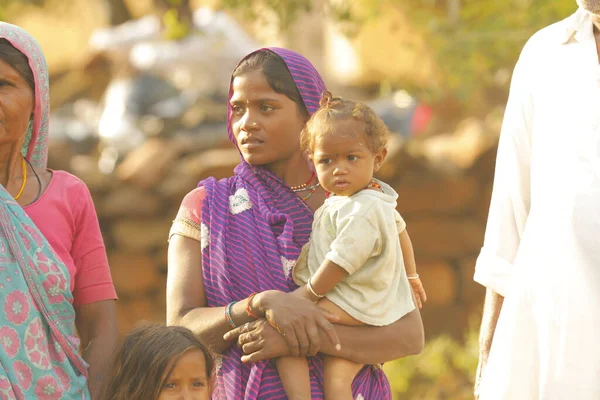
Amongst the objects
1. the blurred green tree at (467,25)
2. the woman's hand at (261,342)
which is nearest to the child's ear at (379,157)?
the woman's hand at (261,342)

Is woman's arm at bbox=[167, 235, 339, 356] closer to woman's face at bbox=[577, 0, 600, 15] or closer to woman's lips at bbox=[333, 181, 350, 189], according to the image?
woman's lips at bbox=[333, 181, 350, 189]

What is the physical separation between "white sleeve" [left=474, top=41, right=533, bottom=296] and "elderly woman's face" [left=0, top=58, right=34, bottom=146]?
4.97ft

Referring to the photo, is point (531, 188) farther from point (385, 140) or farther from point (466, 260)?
point (466, 260)

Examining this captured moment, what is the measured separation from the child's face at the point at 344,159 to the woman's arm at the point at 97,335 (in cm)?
79

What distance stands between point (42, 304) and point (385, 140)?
3.76ft

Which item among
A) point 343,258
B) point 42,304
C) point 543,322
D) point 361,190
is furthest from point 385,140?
point 42,304

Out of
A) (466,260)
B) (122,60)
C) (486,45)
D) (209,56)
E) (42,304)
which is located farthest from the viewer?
(122,60)

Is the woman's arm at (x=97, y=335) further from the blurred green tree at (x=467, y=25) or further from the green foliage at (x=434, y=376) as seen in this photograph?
the green foliage at (x=434, y=376)

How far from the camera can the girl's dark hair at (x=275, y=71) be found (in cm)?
366

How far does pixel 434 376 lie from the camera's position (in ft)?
25.8

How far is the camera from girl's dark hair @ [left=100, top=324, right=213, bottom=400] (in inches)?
128

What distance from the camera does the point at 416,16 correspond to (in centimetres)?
838

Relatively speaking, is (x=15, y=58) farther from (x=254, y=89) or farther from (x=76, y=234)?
(x=254, y=89)

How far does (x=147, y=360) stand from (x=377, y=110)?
760 cm
